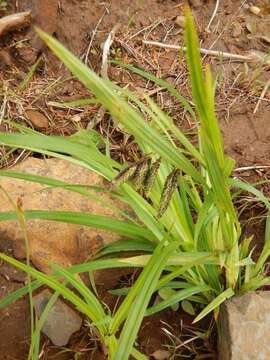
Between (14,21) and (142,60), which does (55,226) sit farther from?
(14,21)

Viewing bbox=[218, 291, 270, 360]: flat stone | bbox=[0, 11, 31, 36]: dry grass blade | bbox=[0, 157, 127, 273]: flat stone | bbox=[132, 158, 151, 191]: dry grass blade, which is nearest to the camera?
bbox=[132, 158, 151, 191]: dry grass blade

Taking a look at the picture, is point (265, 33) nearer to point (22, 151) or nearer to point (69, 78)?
point (69, 78)

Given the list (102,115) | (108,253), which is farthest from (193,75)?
(102,115)

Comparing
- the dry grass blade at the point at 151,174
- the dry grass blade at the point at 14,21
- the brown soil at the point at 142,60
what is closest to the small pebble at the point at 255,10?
the brown soil at the point at 142,60

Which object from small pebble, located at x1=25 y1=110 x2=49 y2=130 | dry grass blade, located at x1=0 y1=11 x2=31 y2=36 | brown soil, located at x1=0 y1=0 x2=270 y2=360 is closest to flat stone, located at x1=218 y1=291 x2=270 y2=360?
brown soil, located at x1=0 y1=0 x2=270 y2=360

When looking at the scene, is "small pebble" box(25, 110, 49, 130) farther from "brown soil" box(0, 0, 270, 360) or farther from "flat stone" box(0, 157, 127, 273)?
"flat stone" box(0, 157, 127, 273)

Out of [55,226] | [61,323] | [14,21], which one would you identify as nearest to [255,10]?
[14,21]
